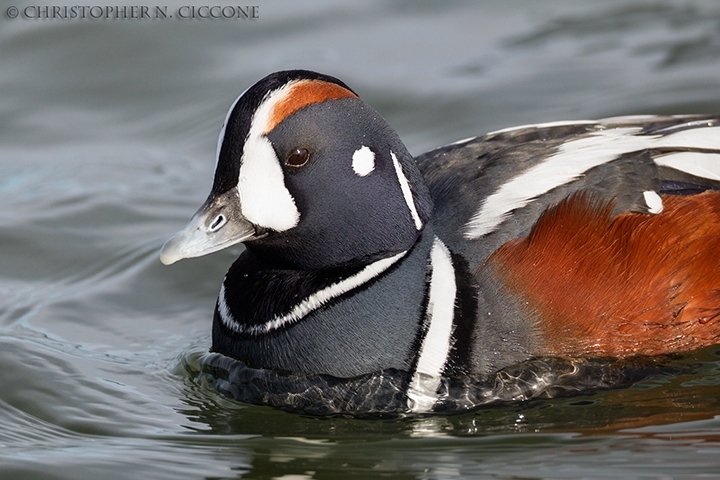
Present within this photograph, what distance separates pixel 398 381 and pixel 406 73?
489 centimetres

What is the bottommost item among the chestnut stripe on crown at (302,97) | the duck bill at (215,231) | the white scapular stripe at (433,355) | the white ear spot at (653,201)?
the white scapular stripe at (433,355)

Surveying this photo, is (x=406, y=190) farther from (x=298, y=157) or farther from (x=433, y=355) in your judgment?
(x=433, y=355)

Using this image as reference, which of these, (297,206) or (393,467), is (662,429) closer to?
(393,467)

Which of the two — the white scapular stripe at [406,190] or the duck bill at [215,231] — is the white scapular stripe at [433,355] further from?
the duck bill at [215,231]

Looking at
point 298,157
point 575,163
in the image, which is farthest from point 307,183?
point 575,163

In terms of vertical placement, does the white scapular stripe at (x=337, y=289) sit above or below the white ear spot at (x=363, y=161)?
below

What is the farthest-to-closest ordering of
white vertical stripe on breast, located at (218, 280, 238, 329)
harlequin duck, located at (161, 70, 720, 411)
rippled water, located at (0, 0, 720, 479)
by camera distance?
white vertical stripe on breast, located at (218, 280, 238, 329)
harlequin duck, located at (161, 70, 720, 411)
rippled water, located at (0, 0, 720, 479)

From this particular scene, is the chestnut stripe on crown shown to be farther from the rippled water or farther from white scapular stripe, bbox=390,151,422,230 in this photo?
the rippled water

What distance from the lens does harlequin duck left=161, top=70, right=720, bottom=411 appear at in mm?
5238

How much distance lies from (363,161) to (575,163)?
1.10m

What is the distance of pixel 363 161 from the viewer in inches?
212

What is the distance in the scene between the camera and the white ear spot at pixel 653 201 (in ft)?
18.2

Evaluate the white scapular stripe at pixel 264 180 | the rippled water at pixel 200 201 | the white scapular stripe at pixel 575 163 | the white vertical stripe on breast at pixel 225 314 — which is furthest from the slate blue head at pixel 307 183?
the rippled water at pixel 200 201

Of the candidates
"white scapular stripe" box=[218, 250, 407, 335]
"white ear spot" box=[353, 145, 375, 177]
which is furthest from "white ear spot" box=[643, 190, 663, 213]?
"white ear spot" box=[353, 145, 375, 177]
